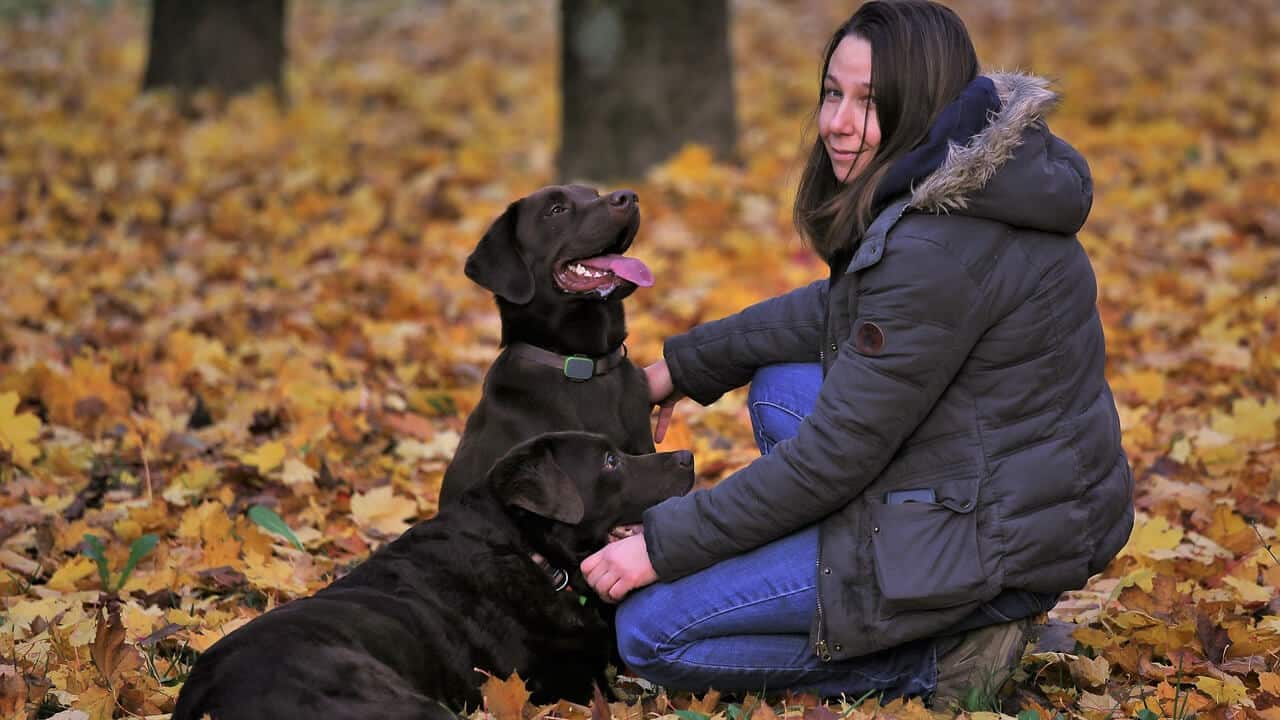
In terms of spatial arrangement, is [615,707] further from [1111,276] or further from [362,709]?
[1111,276]

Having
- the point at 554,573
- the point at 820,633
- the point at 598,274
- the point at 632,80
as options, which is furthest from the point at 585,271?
the point at 632,80

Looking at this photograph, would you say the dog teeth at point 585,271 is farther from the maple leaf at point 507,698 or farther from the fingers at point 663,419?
the maple leaf at point 507,698

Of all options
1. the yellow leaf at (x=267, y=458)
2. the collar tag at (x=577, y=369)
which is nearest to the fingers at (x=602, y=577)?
the collar tag at (x=577, y=369)

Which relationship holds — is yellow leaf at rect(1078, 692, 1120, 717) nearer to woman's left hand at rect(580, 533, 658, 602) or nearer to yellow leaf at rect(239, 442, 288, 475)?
woman's left hand at rect(580, 533, 658, 602)

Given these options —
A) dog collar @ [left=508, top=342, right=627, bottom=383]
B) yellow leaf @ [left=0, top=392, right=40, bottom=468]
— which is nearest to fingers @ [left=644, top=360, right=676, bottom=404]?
dog collar @ [left=508, top=342, right=627, bottom=383]

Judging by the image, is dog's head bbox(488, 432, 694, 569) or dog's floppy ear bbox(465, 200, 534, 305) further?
dog's floppy ear bbox(465, 200, 534, 305)

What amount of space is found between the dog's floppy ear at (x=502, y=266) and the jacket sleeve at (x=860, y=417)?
3.96 ft

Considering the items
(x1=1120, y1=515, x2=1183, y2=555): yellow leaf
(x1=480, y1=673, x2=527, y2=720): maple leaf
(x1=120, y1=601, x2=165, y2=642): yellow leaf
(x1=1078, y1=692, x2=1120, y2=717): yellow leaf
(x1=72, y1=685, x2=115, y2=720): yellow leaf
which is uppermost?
(x1=1120, y1=515, x2=1183, y2=555): yellow leaf

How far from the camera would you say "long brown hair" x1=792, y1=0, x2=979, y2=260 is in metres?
3.60

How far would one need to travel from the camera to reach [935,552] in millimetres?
3412

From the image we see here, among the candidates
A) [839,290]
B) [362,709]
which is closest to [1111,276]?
[839,290]

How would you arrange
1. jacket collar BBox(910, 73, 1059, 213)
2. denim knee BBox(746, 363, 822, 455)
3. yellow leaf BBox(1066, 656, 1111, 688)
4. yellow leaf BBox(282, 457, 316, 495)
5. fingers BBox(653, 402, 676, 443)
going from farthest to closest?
yellow leaf BBox(282, 457, 316, 495) < fingers BBox(653, 402, 676, 443) < denim knee BBox(746, 363, 822, 455) < yellow leaf BBox(1066, 656, 1111, 688) < jacket collar BBox(910, 73, 1059, 213)

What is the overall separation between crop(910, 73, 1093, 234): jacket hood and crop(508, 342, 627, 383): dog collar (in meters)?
1.44

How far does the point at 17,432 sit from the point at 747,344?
9.51 ft
